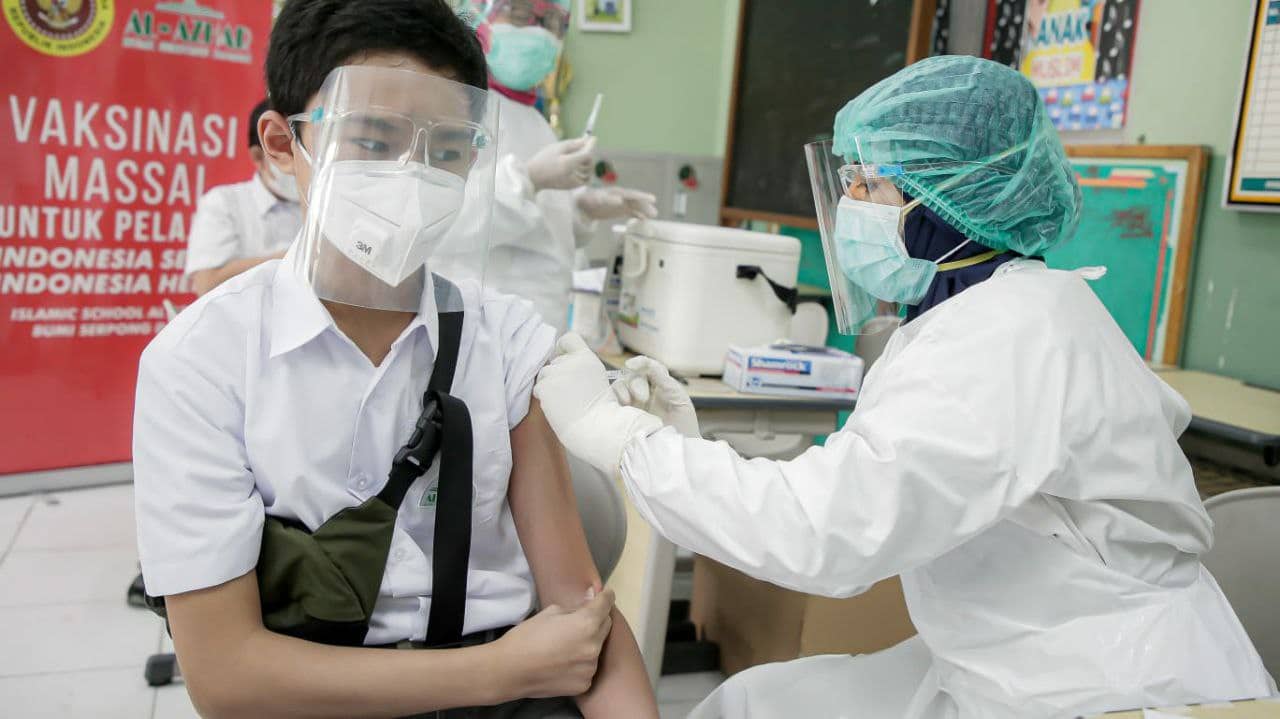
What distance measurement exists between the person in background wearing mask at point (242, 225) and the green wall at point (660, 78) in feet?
7.05

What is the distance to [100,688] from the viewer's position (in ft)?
7.29

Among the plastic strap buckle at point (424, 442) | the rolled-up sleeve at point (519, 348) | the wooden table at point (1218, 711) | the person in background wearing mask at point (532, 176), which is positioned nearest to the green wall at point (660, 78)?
the person in background wearing mask at point (532, 176)

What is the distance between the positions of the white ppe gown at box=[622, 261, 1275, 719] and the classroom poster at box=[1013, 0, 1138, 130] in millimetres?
1859

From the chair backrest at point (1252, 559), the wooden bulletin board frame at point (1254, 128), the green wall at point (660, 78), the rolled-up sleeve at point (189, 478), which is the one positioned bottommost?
the chair backrest at point (1252, 559)

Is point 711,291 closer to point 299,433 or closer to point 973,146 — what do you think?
point 973,146

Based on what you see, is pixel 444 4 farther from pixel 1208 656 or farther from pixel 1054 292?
pixel 1208 656

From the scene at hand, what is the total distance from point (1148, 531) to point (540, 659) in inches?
27.9

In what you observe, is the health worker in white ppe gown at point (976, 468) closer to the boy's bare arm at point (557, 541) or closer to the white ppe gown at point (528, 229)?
the boy's bare arm at point (557, 541)

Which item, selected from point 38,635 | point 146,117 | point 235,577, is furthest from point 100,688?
point 146,117

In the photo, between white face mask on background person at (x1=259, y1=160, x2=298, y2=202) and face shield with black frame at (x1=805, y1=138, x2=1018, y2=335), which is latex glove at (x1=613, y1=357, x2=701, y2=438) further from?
white face mask on background person at (x1=259, y1=160, x2=298, y2=202)

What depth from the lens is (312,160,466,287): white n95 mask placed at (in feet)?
3.34

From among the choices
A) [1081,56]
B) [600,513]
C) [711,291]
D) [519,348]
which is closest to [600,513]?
[600,513]

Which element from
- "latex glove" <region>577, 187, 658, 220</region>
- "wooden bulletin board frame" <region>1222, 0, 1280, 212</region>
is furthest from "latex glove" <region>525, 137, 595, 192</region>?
"wooden bulletin board frame" <region>1222, 0, 1280, 212</region>

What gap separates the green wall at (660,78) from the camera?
4.73m
